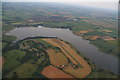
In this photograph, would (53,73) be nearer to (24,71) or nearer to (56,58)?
(24,71)

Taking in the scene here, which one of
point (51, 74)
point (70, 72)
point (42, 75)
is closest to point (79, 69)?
point (70, 72)

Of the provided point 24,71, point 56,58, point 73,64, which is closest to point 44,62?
point 56,58

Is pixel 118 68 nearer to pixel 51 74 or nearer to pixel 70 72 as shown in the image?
pixel 70 72

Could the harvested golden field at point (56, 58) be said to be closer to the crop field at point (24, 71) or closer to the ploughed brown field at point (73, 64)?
the ploughed brown field at point (73, 64)

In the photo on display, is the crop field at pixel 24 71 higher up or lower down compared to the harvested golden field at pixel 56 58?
lower down

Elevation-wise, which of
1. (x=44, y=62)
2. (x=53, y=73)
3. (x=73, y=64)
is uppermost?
(x=44, y=62)

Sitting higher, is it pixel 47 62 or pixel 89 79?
pixel 47 62

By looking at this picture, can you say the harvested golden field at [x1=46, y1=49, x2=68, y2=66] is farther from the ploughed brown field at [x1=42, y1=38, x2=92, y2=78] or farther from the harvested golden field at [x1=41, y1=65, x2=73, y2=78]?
the harvested golden field at [x1=41, y1=65, x2=73, y2=78]

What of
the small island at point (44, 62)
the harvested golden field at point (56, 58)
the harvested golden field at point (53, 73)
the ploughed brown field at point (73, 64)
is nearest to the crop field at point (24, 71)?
the small island at point (44, 62)
